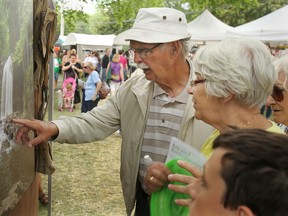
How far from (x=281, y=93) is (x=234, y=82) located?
39.5 inches

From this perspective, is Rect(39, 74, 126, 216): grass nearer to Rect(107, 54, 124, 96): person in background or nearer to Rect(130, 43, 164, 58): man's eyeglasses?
Rect(130, 43, 164, 58): man's eyeglasses

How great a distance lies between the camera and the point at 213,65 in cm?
166

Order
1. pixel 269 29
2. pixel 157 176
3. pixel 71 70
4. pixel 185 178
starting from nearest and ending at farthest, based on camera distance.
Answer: pixel 185 178 → pixel 157 176 → pixel 269 29 → pixel 71 70

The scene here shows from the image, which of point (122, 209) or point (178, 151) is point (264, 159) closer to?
point (178, 151)

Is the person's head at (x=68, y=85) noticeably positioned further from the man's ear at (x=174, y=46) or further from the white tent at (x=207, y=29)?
the man's ear at (x=174, y=46)

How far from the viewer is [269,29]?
1030 centimetres

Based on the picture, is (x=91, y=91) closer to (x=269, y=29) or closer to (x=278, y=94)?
(x=269, y=29)

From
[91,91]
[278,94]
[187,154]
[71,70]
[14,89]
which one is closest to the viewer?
[187,154]

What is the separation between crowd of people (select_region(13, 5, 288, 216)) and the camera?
0.87 metres

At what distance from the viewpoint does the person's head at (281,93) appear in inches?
95.8

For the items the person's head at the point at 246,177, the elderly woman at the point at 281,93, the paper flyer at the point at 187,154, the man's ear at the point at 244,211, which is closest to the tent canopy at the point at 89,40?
the elderly woman at the point at 281,93

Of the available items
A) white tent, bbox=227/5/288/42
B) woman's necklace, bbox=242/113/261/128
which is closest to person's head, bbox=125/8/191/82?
woman's necklace, bbox=242/113/261/128

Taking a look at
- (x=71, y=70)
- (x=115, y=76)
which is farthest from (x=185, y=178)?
(x=71, y=70)

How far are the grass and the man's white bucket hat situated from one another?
9.84 feet
